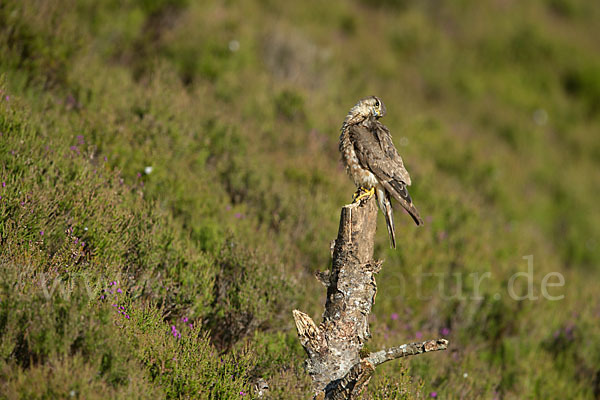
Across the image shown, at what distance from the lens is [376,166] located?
3830 millimetres

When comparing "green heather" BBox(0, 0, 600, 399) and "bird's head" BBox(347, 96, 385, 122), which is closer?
"green heather" BBox(0, 0, 600, 399)

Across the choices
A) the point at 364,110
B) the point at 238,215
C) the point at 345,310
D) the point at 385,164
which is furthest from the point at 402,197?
the point at 238,215

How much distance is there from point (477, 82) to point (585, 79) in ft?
9.49

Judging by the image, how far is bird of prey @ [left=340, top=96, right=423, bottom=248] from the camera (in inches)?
Answer: 151

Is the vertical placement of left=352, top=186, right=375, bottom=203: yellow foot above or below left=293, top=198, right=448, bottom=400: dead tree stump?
above

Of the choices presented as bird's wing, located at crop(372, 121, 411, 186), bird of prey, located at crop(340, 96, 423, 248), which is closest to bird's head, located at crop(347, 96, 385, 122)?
bird of prey, located at crop(340, 96, 423, 248)

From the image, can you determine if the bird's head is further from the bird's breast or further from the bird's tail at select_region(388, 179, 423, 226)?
the bird's tail at select_region(388, 179, 423, 226)

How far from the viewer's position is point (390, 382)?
3566 millimetres

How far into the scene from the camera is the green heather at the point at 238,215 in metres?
3.25

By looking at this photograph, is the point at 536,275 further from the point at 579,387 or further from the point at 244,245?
the point at 244,245

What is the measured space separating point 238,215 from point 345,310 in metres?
1.95

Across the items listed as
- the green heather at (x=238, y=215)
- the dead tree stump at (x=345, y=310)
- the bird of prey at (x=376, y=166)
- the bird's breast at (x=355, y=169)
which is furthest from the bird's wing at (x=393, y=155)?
the green heather at (x=238, y=215)

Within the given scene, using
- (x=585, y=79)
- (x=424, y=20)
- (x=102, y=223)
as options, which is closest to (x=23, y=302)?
(x=102, y=223)

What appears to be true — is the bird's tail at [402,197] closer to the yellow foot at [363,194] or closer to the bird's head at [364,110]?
the yellow foot at [363,194]
